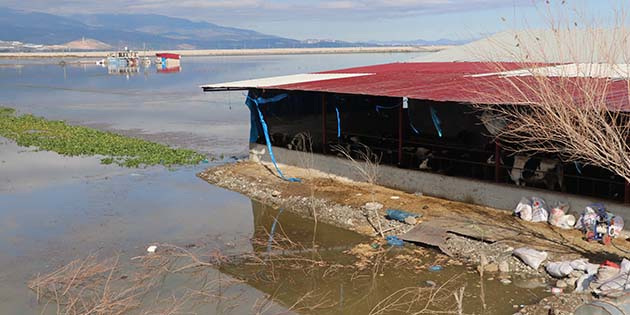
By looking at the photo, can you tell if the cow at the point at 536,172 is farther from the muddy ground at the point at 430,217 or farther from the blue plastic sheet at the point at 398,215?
the blue plastic sheet at the point at 398,215

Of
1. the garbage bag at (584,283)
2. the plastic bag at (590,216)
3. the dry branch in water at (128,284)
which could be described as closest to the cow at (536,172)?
the plastic bag at (590,216)

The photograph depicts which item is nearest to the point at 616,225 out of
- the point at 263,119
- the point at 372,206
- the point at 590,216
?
the point at 590,216

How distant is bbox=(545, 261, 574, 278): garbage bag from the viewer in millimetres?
9070

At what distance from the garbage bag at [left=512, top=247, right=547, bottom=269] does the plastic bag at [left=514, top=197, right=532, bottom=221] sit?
1632 millimetres

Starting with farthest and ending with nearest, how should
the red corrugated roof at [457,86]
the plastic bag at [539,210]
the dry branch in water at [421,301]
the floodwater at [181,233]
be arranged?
the plastic bag at [539,210] → the red corrugated roof at [457,86] → the floodwater at [181,233] → the dry branch in water at [421,301]

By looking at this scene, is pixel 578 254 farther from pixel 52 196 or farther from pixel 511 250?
pixel 52 196

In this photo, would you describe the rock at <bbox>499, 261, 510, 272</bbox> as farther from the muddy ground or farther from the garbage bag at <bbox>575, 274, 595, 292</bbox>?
the garbage bag at <bbox>575, 274, 595, 292</bbox>

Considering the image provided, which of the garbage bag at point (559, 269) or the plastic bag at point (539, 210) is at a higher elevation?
the plastic bag at point (539, 210)

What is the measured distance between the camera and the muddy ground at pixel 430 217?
9.67 meters

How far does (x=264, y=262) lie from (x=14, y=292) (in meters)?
4.08

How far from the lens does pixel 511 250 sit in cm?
1009

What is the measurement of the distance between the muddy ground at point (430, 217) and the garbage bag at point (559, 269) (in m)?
0.12

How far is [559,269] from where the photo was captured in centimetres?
914

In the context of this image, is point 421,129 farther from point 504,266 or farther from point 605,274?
point 605,274
